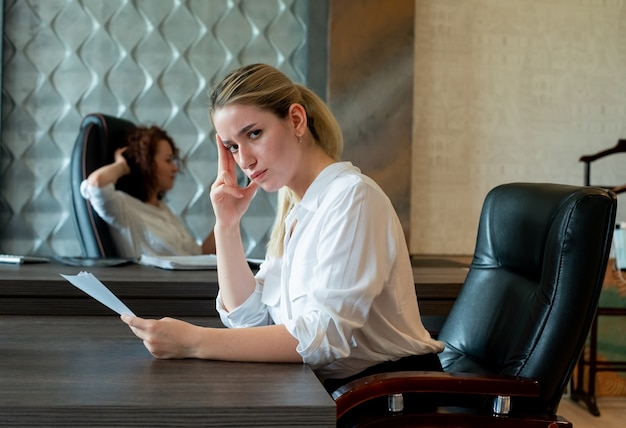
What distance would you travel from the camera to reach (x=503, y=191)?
5.85 feet

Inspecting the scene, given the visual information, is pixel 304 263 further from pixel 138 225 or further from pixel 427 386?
pixel 138 225

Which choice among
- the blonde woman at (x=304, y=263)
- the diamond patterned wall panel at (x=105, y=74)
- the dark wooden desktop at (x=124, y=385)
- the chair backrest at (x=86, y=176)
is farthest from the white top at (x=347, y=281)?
the diamond patterned wall panel at (x=105, y=74)

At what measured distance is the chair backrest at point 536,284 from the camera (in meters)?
1.49

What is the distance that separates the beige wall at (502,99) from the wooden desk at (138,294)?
6.22 ft

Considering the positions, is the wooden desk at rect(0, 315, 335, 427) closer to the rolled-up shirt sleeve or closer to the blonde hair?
the blonde hair

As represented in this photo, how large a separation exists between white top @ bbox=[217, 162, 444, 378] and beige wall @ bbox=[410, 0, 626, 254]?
2.43m

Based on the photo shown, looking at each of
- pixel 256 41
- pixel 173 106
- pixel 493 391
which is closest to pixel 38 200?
pixel 173 106

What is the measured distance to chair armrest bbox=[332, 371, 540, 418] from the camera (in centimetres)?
134

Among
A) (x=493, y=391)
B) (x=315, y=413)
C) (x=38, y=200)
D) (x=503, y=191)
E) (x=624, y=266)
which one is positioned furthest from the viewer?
(x=38, y=200)

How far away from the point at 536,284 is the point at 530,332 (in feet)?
0.39

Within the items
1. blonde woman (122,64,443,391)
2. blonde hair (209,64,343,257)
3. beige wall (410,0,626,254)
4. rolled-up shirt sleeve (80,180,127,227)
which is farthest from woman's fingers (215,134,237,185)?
beige wall (410,0,626,254)

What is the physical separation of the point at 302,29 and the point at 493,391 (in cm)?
283

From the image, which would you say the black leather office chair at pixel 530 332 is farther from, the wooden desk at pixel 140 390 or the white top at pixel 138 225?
the white top at pixel 138 225

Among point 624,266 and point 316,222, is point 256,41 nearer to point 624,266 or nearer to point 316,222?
point 624,266
